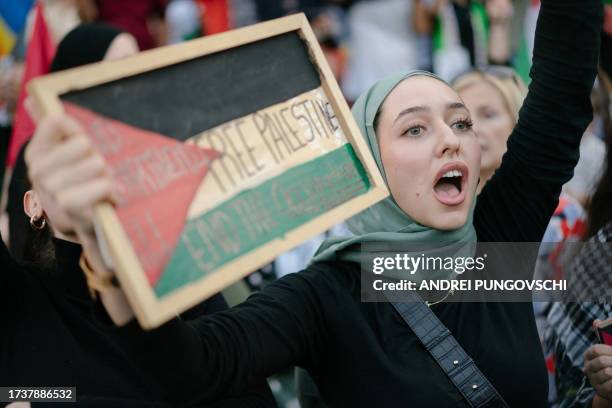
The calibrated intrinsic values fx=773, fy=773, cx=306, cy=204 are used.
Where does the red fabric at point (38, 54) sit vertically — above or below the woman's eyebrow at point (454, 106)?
above

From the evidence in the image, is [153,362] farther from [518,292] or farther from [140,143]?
[518,292]

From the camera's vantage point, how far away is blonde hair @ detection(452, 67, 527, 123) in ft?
11.9

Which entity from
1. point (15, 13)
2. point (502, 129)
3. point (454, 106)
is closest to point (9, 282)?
point (454, 106)

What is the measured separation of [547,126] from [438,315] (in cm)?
57

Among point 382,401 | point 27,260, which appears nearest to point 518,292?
point 382,401

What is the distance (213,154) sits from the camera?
1.59 meters

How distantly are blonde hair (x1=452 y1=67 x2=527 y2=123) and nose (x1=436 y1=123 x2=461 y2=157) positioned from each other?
160cm

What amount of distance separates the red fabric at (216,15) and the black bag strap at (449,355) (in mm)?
4265

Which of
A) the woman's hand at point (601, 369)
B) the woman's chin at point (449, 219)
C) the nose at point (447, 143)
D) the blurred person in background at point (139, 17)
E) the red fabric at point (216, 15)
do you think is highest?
the blurred person in background at point (139, 17)

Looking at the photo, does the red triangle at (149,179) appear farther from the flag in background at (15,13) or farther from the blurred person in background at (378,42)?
the blurred person in background at (378,42)

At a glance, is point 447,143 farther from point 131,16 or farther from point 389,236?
point 131,16

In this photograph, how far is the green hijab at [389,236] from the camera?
2.05 metres

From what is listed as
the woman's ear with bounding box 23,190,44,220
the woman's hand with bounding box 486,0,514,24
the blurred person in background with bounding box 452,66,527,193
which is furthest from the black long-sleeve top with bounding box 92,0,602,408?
the woman's hand with bounding box 486,0,514,24

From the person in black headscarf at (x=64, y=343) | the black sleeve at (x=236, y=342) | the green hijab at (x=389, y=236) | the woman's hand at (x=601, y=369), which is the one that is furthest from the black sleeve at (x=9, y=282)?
the woman's hand at (x=601, y=369)
